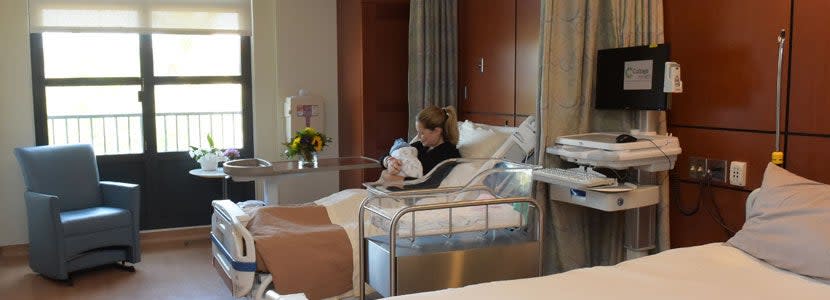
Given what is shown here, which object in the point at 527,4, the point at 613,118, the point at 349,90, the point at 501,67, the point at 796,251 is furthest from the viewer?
the point at 349,90

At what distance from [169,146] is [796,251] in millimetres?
4669

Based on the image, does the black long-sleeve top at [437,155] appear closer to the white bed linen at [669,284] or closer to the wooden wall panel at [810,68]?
the white bed linen at [669,284]

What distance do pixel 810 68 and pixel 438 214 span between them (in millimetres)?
1649

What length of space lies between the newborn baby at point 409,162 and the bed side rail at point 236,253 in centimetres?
91

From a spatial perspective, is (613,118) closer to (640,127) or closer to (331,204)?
(640,127)

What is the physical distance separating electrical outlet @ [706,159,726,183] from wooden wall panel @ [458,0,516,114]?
1.48 m

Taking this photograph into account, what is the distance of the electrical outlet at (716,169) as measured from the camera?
3211mm

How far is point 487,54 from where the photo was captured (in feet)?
15.8

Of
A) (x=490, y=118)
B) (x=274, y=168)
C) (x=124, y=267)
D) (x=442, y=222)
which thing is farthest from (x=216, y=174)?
(x=442, y=222)

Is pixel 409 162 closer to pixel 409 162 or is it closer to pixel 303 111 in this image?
pixel 409 162

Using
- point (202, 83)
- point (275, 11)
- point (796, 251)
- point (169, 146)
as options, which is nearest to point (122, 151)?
point (169, 146)

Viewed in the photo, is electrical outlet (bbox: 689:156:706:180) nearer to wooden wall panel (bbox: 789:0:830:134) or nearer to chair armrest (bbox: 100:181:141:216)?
wooden wall panel (bbox: 789:0:830:134)

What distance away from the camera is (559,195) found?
3457 millimetres

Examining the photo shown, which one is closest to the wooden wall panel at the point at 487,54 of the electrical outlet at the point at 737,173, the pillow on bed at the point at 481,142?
the pillow on bed at the point at 481,142
